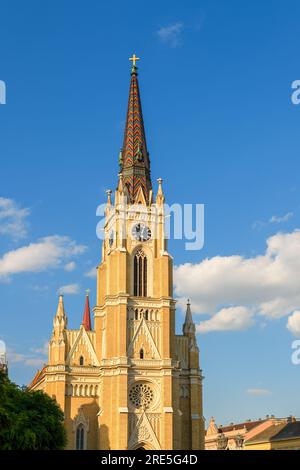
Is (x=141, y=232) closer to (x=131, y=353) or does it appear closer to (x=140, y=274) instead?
(x=140, y=274)

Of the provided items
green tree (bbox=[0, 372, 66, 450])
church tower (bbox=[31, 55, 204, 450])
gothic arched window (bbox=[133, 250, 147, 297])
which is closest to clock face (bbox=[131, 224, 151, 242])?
church tower (bbox=[31, 55, 204, 450])

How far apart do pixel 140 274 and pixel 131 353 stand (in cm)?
1019

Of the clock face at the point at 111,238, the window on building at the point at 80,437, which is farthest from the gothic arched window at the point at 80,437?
the clock face at the point at 111,238

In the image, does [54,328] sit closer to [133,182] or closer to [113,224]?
[113,224]

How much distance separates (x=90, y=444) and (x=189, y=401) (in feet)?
44.2

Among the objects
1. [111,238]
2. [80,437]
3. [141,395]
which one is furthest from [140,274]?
[80,437]

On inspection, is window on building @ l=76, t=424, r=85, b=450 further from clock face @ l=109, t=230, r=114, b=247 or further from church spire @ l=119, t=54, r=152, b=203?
church spire @ l=119, t=54, r=152, b=203

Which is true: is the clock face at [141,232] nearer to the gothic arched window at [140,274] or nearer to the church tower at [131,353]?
the church tower at [131,353]

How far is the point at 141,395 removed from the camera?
3391 inches

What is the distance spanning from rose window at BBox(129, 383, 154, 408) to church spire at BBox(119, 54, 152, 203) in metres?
23.5

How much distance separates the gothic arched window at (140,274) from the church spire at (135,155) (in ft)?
25.6

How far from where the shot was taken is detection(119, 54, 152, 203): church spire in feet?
317
